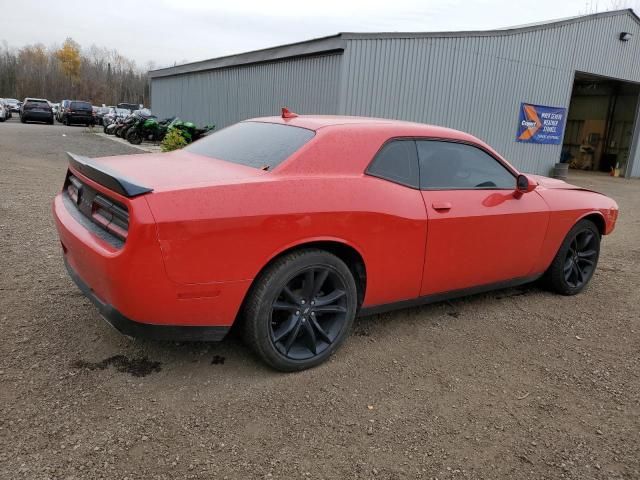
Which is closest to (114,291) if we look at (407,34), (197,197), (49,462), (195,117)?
(197,197)

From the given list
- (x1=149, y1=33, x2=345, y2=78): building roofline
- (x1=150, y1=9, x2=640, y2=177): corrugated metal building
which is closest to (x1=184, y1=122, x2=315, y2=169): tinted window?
(x1=150, y1=9, x2=640, y2=177): corrugated metal building

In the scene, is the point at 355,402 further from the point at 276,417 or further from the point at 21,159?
the point at 21,159

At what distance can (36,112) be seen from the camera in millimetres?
32094

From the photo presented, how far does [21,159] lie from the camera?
523 inches

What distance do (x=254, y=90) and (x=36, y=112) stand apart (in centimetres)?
2257

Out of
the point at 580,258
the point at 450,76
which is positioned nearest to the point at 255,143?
the point at 580,258

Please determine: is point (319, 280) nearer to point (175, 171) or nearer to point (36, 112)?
point (175, 171)

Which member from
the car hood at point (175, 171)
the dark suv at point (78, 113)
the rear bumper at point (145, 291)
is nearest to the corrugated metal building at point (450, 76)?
the car hood at point (175, 171)

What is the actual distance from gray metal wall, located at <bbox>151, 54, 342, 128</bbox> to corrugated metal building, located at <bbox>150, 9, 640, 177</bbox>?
0.12ft

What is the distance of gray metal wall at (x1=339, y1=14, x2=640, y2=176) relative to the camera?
11750 millimetres

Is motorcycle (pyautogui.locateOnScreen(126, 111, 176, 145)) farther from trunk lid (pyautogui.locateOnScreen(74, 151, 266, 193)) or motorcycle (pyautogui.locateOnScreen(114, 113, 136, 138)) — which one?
trunk lid (pyautogui.locateOnScreen(74, 151, 266, 193))

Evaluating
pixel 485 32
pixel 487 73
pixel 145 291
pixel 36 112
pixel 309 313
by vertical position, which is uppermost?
pixel 485 32

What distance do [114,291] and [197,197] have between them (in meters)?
0.64

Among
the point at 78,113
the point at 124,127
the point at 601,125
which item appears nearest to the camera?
the point at 124,127
